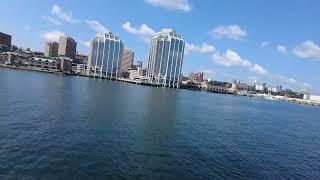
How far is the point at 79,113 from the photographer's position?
5553 cm

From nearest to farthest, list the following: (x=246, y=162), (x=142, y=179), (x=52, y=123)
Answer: (x=142, y=179), (x=246, y=162), (x=52, y=123)

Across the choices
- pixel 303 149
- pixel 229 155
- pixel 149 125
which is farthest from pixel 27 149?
pixel 303 149

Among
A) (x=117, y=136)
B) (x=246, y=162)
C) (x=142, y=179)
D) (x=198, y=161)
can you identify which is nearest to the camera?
(x=142, y=179)

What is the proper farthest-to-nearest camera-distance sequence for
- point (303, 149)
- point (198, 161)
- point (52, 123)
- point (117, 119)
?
point (117, 119), point (303, 149), point (52, 123), point (198, 161)

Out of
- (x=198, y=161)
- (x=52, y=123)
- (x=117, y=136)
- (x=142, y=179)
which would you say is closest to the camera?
(x=142, y=179)

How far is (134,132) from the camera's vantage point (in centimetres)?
4441

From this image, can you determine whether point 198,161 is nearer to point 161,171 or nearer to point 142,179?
point 161,171

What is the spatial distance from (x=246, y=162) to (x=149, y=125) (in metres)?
19.0

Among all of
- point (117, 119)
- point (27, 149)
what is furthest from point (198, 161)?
point (117, 119)

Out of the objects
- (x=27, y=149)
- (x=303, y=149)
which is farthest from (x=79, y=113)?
(x=303, y=149)

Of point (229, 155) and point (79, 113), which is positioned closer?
point (229, 155)

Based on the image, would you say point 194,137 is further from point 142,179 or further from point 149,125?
point 142,179

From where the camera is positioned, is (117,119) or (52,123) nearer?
(52,123)

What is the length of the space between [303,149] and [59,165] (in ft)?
113
